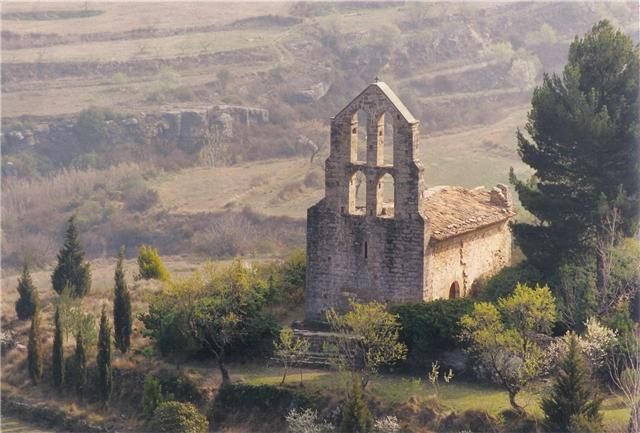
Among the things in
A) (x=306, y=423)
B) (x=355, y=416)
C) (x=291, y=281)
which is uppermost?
(x=291, y=281)

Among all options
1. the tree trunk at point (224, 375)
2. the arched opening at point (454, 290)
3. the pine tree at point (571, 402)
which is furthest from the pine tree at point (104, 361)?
the pine tree at point (571, 402)

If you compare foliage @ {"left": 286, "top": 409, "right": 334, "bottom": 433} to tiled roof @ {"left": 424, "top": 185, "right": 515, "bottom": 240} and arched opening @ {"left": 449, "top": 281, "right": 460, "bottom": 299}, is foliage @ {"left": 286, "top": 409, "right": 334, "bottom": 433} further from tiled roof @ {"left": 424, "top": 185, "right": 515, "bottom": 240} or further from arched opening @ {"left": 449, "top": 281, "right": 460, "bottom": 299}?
arched opening @ {"left": 449, "top": 281, "right": 460, "bottom": 299}

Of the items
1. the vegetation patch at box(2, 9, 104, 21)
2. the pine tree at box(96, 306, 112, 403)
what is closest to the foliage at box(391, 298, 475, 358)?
the pine tree at box(96, 306, 112, 403)

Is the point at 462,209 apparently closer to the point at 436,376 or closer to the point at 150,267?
the point at 436,376

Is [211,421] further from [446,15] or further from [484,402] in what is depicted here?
[446,15]

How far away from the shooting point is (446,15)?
15225 cm

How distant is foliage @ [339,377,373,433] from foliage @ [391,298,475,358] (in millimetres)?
3605

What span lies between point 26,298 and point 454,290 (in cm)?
1647

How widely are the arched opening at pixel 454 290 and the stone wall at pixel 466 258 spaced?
12 cm

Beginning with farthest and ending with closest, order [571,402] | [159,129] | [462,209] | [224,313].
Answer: [159,129]
[462,209]
[224,313]
[571,402]

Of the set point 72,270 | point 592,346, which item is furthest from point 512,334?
point 72,270

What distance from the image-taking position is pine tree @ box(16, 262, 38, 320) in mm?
61938

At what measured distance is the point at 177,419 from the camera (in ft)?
164

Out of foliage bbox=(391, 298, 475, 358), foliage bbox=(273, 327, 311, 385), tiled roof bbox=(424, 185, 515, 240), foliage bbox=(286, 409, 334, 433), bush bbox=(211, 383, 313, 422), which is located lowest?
foliage bbox=(286, 409, 334, 433)
